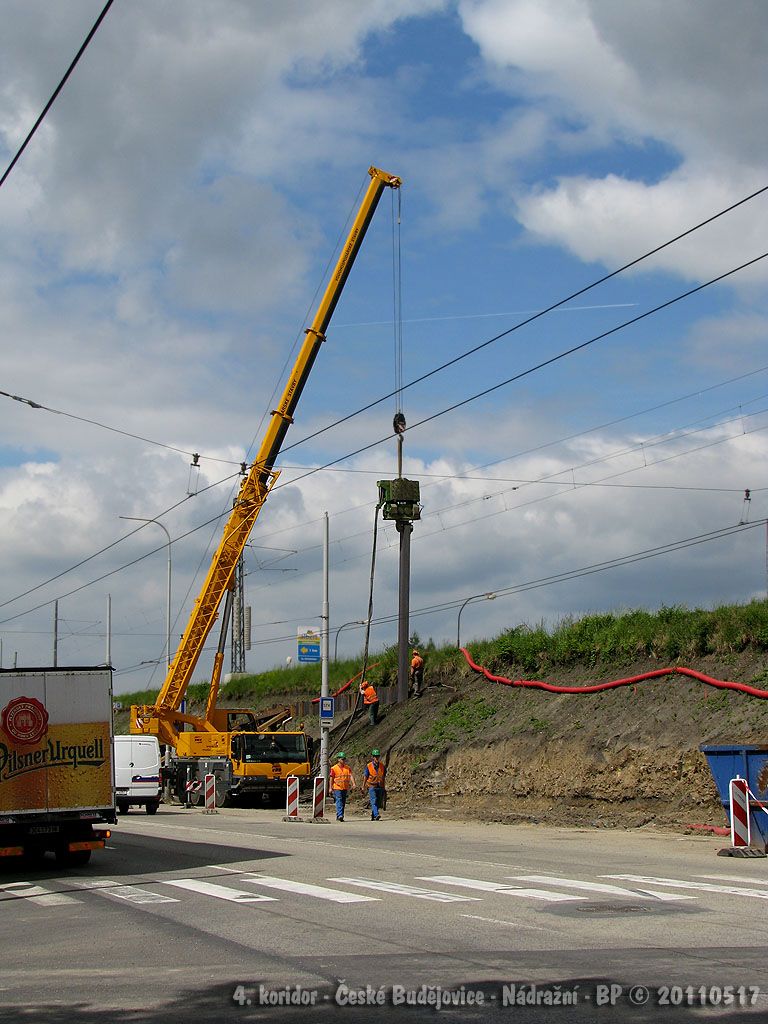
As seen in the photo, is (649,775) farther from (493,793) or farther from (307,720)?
(307,720)

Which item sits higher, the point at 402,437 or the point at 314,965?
the point at 402,437

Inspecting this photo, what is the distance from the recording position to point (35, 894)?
49.0ft

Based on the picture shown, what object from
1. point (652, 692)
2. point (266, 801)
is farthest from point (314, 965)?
point (266, 801)

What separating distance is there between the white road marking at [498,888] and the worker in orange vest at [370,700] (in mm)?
24757

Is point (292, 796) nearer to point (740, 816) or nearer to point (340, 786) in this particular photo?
point (340, 786)

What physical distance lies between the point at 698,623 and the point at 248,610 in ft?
116

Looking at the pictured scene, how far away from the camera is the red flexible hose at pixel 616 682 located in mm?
27500

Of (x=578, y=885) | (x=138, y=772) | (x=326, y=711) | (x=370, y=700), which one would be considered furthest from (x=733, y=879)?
(x=370, y=700)

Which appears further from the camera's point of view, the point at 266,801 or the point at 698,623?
the point at 266,801

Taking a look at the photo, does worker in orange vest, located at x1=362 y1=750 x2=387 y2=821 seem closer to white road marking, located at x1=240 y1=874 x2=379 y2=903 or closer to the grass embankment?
the grass embankment

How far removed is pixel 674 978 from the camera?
821 centimetres

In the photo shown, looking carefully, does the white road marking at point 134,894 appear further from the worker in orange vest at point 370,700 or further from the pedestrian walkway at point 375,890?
the worker in orange vest at point 370,700

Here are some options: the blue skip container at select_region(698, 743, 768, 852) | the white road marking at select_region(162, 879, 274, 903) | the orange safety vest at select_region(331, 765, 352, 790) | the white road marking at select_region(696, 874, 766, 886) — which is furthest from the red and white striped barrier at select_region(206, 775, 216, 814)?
the white road marking at select_region(696, 874, 766, 886)

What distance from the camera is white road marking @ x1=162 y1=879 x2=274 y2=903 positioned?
525 inches
